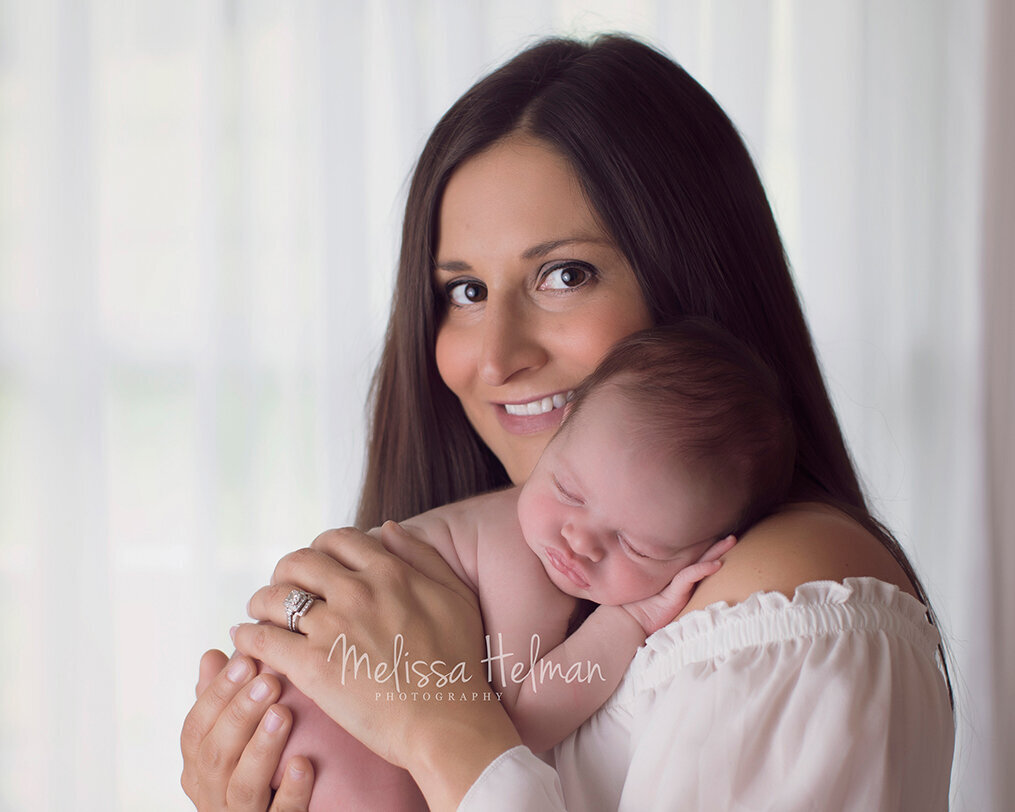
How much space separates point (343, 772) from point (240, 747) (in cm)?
18

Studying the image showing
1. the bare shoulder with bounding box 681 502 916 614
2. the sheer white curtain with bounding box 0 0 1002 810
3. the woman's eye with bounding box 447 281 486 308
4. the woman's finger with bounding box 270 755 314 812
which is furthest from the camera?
the sheer white curtain with bounding box 0 0 1002 810

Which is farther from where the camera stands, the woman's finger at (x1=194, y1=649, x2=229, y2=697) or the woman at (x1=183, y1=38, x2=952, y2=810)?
the woman's finger at (x1=194, y1=649, x2=229, y2=697)

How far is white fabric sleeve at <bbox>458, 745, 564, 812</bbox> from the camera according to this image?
3.34 ft

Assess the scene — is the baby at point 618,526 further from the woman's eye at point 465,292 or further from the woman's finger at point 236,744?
the woman's eye at point 465,292

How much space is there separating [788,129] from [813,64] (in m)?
0.22

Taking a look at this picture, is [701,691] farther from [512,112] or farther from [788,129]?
[788,129]

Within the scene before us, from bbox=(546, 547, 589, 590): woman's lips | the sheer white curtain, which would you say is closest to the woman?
bbox=(546, 547, 589, 590): woman's lips

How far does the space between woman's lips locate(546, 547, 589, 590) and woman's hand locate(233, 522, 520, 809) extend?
0.50 ft

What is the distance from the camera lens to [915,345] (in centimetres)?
290

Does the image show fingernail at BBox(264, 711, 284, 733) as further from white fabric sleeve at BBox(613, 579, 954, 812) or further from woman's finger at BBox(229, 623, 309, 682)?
white fabric sleeve at BBox(613, 579, 954, 812)

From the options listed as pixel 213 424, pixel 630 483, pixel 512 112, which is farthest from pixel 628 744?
pixel 213 424

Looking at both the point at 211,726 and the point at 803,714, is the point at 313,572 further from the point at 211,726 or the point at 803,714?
the point at 803,714

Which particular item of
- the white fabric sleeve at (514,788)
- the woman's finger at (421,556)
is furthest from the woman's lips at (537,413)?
the white fabric sleeve at (514,788)

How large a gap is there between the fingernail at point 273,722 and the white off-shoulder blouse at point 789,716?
1.09ft
